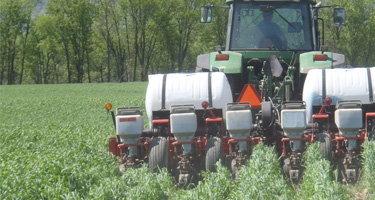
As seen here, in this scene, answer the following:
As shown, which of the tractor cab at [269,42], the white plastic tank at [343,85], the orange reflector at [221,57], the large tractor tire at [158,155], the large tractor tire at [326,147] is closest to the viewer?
the large tractor tire at [326,147]

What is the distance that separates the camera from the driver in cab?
8.60 metres

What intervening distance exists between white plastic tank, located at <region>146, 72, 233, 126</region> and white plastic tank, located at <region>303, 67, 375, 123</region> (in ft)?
3.79

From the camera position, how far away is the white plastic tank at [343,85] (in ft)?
23.6

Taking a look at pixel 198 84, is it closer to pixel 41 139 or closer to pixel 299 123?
pixel 299 123

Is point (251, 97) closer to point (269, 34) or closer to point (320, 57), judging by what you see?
point (320, 57)

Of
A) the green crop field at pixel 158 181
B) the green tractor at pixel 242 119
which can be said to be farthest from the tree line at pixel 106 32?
the green crop field at pixel 158 181

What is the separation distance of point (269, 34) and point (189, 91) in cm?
202

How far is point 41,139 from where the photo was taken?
12.8 metres

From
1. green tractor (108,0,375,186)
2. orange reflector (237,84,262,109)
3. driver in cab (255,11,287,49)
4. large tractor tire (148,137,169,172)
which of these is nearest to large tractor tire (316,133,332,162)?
green tractor (108,0,375,186)

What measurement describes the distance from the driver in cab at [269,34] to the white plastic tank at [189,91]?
152cm

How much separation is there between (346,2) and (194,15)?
16.7 m

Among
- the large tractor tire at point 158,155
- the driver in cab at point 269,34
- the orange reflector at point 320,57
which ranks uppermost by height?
the driver in cab at point 269,34

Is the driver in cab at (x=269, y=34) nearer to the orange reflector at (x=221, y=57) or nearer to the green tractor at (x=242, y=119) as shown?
the green tractor at (x=242, y=119)

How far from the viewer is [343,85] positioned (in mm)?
7250
